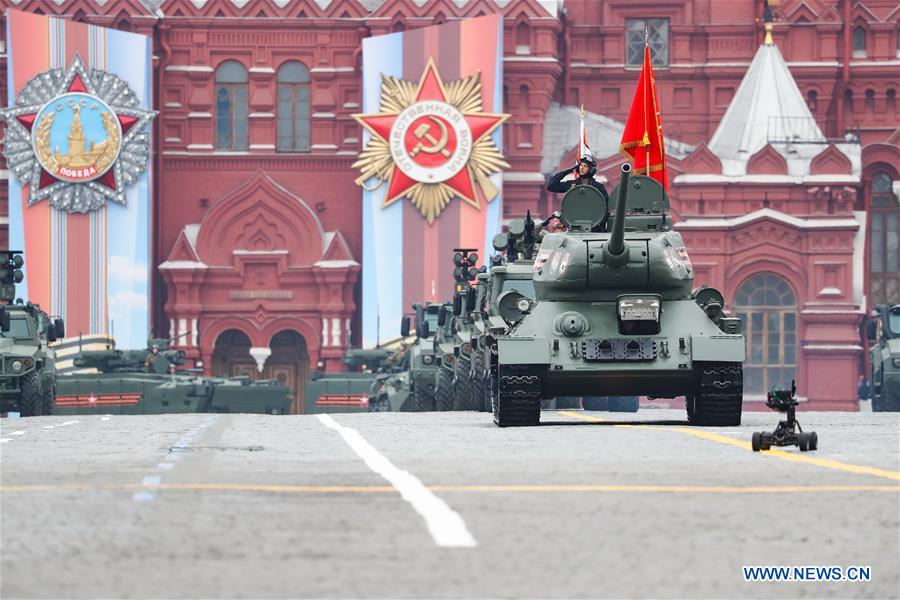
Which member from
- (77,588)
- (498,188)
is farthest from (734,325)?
(498,188)

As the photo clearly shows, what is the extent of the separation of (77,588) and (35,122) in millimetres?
52283

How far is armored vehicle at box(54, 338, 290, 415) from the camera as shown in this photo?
4728cm

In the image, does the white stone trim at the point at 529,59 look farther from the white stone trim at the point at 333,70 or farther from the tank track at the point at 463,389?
the tank track at the point at 463,389

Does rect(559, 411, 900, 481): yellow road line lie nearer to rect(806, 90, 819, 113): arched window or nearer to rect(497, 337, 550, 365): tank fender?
rect(497, 337, 550, 365): tank fender

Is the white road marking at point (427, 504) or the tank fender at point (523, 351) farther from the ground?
the tank fender at point (523, 351)

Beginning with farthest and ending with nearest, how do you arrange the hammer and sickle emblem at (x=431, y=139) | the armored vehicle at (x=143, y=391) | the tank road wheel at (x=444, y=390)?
1. the hammer and sickle emblem at (x=431, y=139)
2. the armored vehicle at (x=143, y=391)
3. the tank road wheel at (x=444, y=390)

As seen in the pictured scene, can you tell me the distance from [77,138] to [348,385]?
37.5ft

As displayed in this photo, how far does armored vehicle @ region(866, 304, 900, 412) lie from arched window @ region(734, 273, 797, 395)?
17864 mm

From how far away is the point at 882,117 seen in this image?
6181 cm

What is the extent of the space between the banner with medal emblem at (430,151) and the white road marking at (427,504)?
43.7 m

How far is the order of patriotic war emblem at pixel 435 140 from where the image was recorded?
5781 centimetres

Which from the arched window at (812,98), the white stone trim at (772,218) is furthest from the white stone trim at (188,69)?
the arched window at (812,98)

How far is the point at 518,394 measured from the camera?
20047 millimetres

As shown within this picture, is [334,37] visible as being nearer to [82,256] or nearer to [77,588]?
[82,256]
